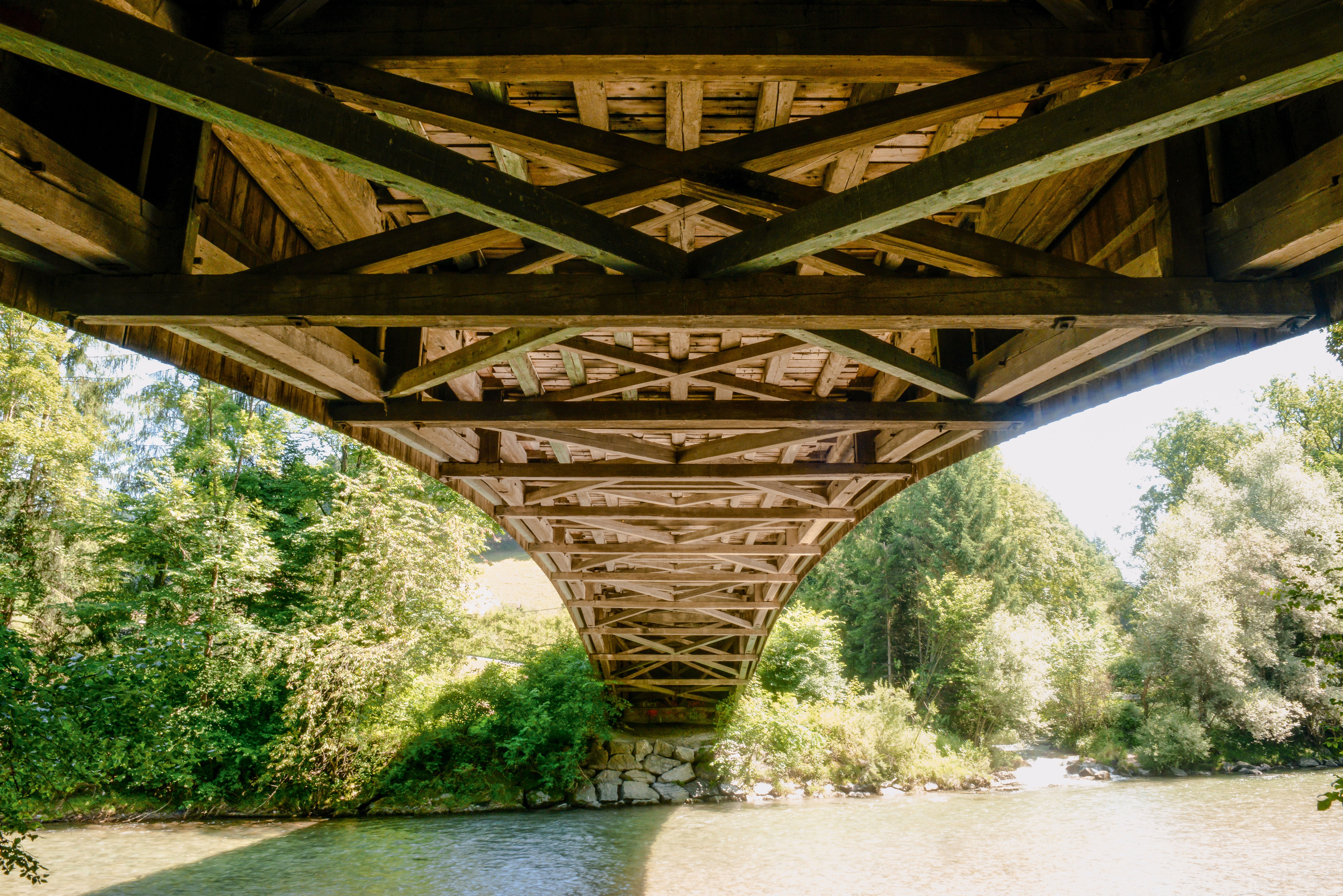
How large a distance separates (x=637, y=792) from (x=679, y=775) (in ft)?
4.49

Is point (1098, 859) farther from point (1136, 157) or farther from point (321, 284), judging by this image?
point (321, 284)

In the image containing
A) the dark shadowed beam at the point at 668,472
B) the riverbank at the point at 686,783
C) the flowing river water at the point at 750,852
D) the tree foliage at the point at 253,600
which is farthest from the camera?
the riverbank at the point at 686,783

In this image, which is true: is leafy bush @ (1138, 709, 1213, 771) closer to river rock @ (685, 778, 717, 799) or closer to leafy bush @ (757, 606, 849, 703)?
leafy bush @ (757, 606, 849, 703)

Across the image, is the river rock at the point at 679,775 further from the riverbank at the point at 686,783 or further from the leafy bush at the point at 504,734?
the leafy bush at the point at 504,734

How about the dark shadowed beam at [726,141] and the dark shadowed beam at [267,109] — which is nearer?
the dark shadowed beam at [267,109]

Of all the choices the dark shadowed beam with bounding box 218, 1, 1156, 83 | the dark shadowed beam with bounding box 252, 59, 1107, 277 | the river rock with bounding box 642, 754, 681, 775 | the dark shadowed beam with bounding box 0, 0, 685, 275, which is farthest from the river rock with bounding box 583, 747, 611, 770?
the dark shadowed beam with bounding box 0, 0, 685, 275

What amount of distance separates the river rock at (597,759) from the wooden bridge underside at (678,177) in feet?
60.2

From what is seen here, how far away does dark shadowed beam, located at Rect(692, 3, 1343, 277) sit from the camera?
1732mm

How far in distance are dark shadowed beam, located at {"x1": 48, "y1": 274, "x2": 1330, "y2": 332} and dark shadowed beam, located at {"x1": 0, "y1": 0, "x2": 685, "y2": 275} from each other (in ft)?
1.46

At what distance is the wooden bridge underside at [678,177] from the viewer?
2.03m

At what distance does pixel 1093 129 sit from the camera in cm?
192

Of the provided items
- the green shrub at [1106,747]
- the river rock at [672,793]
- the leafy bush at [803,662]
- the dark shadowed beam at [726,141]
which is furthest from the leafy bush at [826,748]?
the dark shadowed beam at [726,141]

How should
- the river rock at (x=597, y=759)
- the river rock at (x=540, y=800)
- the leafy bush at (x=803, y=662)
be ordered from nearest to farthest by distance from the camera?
1. the river rock at (x=540, y=800)
2. the river rock at (x=597, y=759)
3. the leafy bush at (x=803, y=662)

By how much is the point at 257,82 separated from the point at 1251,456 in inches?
1258
